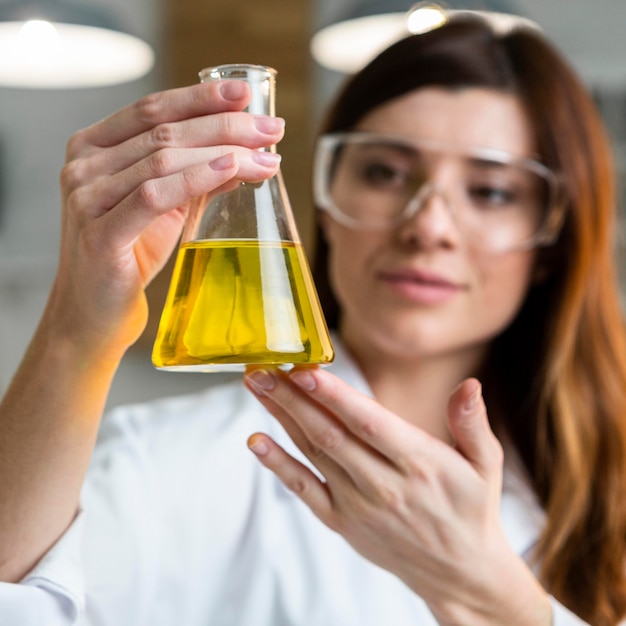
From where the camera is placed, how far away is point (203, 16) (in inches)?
172

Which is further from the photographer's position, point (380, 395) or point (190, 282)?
point (380, 395)

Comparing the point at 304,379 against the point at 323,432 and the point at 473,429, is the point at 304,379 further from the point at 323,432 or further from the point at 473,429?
the point at 473,429

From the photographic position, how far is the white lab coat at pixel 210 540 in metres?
1.42

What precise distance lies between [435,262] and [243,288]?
29.2 inches

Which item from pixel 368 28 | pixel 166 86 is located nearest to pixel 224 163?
pixel 368 28

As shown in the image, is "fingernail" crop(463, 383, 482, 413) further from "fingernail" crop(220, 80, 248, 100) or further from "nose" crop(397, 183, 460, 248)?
"nose" crop(397, 183, 460, 248)

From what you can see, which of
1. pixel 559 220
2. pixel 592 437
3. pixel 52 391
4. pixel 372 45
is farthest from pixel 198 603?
pixel 372 45

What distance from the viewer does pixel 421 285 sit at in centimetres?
152

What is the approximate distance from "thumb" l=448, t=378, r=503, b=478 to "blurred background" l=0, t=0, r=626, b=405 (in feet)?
11.0

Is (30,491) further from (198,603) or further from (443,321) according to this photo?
(443,321)

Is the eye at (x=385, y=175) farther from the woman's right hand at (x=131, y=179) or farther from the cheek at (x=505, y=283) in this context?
the woman's right hand at (x=131, y=179)

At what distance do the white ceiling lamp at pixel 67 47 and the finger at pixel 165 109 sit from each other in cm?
141

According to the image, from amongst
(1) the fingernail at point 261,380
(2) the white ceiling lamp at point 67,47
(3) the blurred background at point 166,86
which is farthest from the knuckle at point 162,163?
(3) the blurred background at point 166,86

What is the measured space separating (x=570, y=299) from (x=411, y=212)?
0.39m
